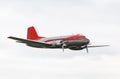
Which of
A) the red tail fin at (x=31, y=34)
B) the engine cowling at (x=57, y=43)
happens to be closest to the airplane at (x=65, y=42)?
the engine cowling at (x=57, y=43)

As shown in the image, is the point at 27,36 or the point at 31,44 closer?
the point at 31,44

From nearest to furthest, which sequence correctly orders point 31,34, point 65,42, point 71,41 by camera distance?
point 71,41 → point 65,42 → point 31,34

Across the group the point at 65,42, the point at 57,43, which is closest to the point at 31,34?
the point at 57,43

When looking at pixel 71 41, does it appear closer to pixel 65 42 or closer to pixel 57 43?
pixel 65 42

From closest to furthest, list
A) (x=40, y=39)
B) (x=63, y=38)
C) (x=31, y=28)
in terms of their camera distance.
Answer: (x=63, y=38)
(x=40, y=39)
(x=31, y=28)

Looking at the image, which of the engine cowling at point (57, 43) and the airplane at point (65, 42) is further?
the engine cowling at point (57, 43)

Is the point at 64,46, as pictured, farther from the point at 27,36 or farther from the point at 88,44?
the point at 27,36

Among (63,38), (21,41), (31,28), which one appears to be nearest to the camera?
(21,41)

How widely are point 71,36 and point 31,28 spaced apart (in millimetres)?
18023

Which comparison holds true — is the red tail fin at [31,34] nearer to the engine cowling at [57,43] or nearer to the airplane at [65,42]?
the airplane at [65,42]

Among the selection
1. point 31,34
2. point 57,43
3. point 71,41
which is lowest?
point 57,43

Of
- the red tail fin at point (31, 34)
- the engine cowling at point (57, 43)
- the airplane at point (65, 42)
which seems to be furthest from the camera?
the red tail fin at point (31, 34)

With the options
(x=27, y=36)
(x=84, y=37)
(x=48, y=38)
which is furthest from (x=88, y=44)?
(x=27, y=36)

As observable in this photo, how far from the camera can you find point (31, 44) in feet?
311
